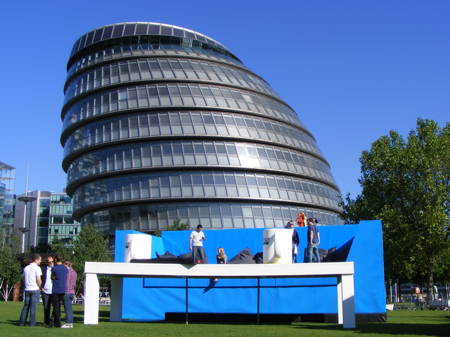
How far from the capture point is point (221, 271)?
17766 millimetres

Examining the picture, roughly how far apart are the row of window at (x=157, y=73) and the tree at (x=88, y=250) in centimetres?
1639

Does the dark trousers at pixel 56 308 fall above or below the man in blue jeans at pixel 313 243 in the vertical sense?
below

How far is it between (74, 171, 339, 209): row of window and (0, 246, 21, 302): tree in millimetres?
12756

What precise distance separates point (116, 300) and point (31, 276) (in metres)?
4.85

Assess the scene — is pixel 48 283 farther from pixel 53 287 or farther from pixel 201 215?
pixel 201 215

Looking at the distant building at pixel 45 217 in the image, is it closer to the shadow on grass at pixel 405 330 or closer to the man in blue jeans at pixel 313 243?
the man in blue jeans at pixel 313 243

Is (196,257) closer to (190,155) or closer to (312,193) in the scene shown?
(190,155)

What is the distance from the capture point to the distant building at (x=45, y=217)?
145750mm

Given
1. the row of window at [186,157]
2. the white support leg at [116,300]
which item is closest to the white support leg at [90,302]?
the white support leg at [116,300]

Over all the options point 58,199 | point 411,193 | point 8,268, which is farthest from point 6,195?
point 411,193

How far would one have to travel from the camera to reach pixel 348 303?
55.3ft

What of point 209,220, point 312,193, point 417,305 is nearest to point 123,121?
point 209,220

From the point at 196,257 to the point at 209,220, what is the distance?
39676 mm

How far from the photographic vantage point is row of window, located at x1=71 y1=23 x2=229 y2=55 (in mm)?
68062
